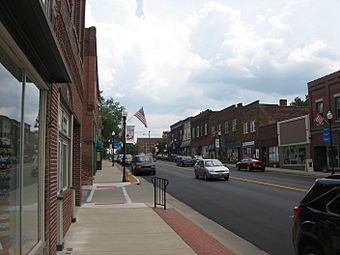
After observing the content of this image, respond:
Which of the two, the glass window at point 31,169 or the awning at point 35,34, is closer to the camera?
the awning at point 35,34

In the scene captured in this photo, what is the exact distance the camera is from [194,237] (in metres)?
9.75

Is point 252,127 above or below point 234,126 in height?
below

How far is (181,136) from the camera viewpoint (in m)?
114

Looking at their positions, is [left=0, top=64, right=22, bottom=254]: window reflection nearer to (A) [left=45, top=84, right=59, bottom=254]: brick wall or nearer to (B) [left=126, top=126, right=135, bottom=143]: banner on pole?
(A) [left=45, top=84, right=59, bottom=254]: brick wall

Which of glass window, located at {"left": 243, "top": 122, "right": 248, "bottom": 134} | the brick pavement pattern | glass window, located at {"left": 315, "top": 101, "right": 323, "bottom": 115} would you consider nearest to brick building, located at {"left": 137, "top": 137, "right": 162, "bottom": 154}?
glass window, located at {"left": 243, "top": 122, "right": 248, "bottom": 134}

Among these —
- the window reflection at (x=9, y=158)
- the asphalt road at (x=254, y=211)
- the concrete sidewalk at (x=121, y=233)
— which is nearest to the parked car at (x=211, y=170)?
the asphalt road at (x=254, y=211)

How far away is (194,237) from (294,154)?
3870 cm

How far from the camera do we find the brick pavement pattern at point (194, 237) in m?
8.44

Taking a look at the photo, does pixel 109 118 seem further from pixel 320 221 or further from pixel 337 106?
pixel 320 221

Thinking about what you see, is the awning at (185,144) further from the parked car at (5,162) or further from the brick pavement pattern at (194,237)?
the parked car at (5,162)

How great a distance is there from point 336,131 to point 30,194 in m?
36.2

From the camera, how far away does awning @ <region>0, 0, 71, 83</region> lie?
4.10 m

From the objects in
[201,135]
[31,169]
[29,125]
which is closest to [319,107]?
[31,169]

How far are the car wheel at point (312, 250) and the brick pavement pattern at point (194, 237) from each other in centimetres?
264
